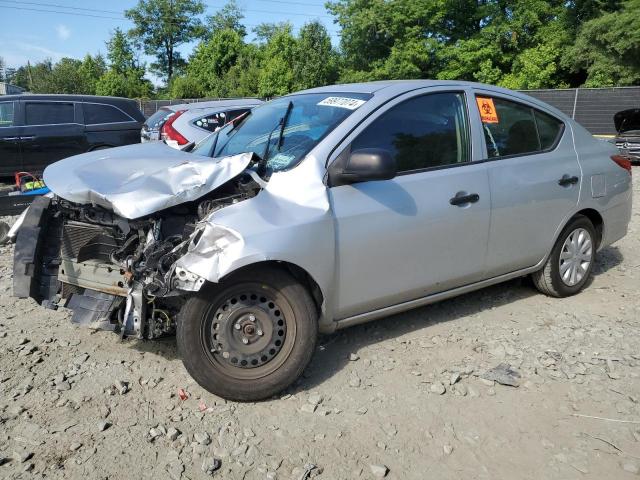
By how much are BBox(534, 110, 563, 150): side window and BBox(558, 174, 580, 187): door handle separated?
28cm

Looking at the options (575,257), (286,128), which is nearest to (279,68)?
(575,257)

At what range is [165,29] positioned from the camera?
213ft

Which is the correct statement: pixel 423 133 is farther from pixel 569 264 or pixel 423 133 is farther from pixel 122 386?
pixel 122 386

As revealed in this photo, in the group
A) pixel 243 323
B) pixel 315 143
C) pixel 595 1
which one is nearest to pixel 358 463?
pixel 243 323

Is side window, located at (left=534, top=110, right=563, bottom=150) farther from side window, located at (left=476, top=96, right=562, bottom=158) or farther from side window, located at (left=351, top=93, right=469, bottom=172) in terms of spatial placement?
side window, located at (left=351, top=93, right=469, bottom=172)

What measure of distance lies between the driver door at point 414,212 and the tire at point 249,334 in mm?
A: 324

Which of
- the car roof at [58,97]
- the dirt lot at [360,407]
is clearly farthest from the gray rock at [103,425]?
the car roof at [58,97]

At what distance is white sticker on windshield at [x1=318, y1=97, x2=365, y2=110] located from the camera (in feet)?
11.8

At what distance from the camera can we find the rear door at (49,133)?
35.6 feet

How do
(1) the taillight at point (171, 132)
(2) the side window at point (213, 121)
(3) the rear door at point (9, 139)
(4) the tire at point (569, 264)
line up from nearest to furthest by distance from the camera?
(4) the tire at point (569, 264) → (1) the taillight at point (171, 132) → (2) the side window at point (213, 121) → (3) the rear door at point (9, 139)

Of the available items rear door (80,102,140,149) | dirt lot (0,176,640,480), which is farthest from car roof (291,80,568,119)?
rear door (80,102,140,149)

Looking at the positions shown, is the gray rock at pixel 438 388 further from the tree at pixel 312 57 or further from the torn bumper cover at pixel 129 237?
the tree at pixel 312 57

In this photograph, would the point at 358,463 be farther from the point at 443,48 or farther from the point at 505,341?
the point at 443,48

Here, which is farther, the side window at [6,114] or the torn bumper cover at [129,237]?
the side window at [6,114]
